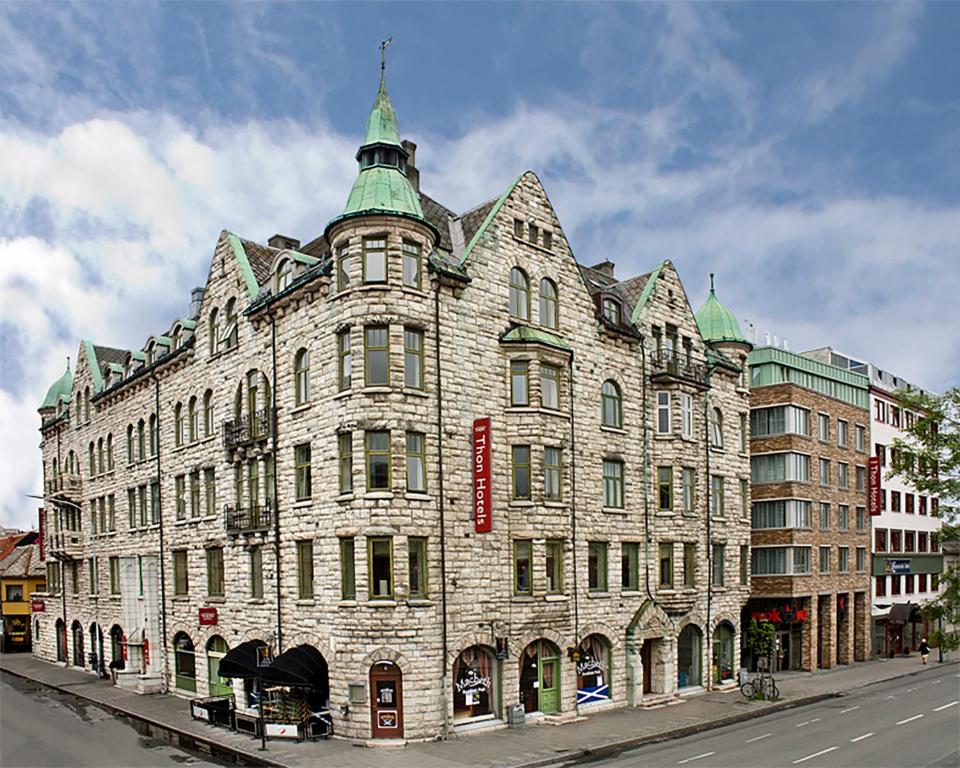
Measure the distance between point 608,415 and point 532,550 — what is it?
7.28m

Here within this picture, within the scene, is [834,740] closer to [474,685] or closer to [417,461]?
[474,685]

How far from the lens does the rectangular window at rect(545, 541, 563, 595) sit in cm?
3288

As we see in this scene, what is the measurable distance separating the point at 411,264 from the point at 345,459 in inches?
263

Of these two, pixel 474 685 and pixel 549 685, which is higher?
pixel 474 685

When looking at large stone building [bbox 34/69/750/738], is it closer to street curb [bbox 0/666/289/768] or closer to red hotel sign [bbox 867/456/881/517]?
street curb [bbox 0/666/289/768]

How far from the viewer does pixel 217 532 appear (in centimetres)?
3644

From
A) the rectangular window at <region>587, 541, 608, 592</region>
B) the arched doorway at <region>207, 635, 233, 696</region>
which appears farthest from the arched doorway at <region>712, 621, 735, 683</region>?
the arched doorway at <region>207, 635, 233, 696</region>

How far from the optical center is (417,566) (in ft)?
94.7

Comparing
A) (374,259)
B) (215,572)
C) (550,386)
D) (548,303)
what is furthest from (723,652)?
(374,259)

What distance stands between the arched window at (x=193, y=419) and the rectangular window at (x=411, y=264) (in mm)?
13773

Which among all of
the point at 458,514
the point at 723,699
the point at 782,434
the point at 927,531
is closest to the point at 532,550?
the point at 458,514

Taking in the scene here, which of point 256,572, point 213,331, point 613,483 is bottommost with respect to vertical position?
point 256,572

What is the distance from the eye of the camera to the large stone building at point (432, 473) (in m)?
28.7

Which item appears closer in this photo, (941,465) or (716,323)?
(941,465)
